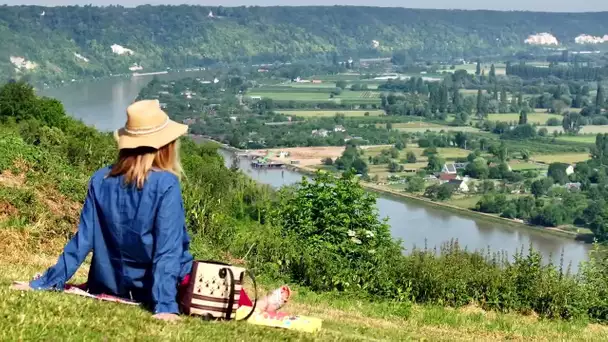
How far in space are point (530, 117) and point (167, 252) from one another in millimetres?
79864

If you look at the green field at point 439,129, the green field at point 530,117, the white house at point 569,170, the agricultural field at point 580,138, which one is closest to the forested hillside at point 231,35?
the green field at point 439,129

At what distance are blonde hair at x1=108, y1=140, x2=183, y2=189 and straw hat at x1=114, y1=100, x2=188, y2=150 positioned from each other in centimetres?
3

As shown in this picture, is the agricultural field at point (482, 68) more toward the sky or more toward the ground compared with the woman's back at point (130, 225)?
more toward the ground

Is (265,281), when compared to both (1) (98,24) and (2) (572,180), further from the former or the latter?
(1) (98,24)

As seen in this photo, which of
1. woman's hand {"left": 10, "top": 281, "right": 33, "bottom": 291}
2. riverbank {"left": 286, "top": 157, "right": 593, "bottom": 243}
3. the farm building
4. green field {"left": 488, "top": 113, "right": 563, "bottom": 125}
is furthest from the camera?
green field {"left": 488, "top": 113, "right": 563, "bottom": 125}

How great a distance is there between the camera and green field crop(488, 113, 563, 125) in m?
77.4

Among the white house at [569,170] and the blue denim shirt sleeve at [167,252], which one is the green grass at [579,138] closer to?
the white house at [569,170]

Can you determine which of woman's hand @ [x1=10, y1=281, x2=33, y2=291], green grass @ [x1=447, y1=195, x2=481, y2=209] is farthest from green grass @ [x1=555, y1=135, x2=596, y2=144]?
woman's hand @ [x1=10, y1=281, x2=33, y2=291]

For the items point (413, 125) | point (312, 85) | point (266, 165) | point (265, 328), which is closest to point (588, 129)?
point (413, 125)

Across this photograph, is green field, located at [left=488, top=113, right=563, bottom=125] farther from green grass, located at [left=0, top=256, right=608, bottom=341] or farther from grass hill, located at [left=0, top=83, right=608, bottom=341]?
green grass, located at [left=0, top=256, right=608, bottom=341]

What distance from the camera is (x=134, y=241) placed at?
3.64 metres

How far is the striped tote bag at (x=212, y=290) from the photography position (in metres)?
3.66

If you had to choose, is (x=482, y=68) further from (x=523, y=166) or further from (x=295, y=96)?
(x=523, y=166)

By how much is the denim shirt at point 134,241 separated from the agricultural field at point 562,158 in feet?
169
